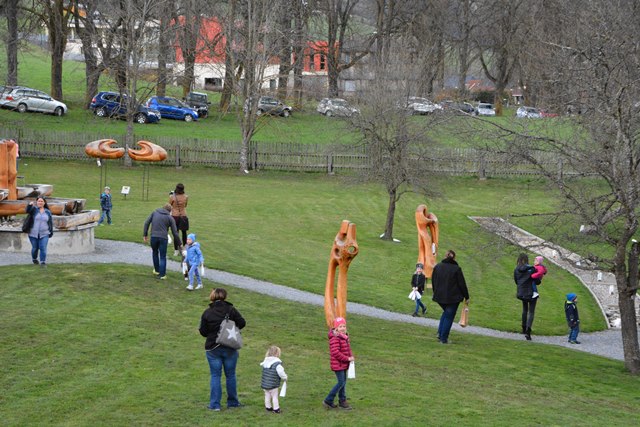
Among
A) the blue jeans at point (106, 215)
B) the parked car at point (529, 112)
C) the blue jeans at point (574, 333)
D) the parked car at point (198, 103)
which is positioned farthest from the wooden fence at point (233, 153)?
the blue jeans at point (574, 333)

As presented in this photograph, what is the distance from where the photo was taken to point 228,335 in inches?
484

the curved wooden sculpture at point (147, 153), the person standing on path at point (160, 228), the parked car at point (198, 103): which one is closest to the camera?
the person standing on path at point (160, 228)

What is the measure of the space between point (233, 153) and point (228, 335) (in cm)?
3888

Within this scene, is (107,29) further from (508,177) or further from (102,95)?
(508,177)

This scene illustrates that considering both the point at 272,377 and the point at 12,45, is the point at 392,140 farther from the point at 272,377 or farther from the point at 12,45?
the point at 12,45

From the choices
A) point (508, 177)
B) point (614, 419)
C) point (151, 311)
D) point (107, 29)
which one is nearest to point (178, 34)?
point (107, 29)

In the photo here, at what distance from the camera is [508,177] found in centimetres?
5131

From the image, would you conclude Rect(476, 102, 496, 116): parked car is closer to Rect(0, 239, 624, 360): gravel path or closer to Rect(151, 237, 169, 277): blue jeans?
Rect(0, 239, 624, 360): gravel path

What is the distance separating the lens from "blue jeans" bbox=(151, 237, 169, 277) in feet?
69.5

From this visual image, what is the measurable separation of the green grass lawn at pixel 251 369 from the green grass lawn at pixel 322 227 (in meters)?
2.70

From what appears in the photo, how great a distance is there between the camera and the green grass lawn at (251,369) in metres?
12.7

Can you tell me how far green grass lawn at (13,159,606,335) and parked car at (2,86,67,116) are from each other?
9.87 m

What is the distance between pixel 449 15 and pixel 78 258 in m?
54.1

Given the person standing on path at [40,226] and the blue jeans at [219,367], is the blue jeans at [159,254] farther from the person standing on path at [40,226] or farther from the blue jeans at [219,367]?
the blue jeans at [219,367]
